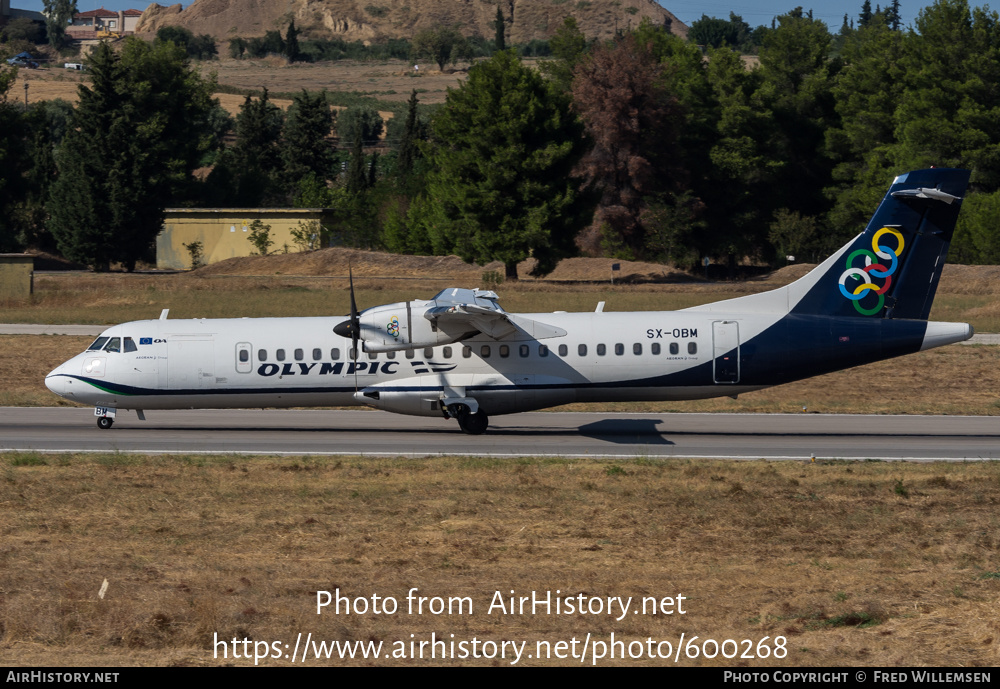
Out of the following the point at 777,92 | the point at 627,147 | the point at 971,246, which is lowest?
the point at 971,246

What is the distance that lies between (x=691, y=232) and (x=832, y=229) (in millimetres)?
12445

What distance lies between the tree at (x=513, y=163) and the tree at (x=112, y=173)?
29.4 meters

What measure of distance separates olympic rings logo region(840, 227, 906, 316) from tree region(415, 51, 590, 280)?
161 feet

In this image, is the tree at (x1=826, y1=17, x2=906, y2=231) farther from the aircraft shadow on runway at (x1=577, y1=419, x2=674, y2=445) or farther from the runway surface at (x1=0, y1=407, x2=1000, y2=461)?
the aircraft shadow on runway at (x1=577, y1=419, x2=674, y2=445)

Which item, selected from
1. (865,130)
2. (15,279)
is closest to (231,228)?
(15,279)

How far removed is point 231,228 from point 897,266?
80.9 meters

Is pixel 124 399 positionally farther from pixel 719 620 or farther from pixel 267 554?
pixel 719 620

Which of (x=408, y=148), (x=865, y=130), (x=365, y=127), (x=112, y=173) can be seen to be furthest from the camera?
(x=365, y=127)

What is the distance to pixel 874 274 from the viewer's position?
89.3ft

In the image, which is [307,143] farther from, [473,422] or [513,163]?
[473,422]

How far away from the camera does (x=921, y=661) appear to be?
36.8 feet

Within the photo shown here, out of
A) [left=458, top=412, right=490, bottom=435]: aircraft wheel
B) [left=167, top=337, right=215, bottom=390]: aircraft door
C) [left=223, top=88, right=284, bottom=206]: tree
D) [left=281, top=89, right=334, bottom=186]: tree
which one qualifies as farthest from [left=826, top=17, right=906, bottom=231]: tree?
[left=167, top=337, right=215, bottom=390]: aircraft door

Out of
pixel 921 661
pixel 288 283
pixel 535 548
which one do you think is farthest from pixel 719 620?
pixel 288 283
